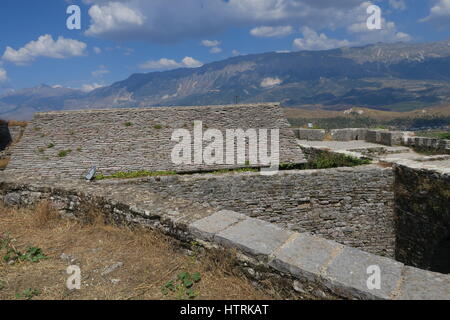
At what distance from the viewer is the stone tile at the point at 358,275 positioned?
245 cm

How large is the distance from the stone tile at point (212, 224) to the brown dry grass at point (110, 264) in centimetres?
24

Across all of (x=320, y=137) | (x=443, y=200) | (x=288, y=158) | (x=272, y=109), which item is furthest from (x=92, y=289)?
(x=320, y=137)

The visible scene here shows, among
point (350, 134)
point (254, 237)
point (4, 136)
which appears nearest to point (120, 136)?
point (4, 136)

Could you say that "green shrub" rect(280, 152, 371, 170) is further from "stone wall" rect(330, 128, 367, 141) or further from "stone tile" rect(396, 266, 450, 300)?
"stone tile" rect(396, 266, 450, 300)

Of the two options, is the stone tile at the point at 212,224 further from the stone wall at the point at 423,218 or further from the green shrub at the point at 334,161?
the green shrub at the point at 334,161

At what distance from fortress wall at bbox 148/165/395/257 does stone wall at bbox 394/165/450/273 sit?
19.1 inches

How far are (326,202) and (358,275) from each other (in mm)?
7496

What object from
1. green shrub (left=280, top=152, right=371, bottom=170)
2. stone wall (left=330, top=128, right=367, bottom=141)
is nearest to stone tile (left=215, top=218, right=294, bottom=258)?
green shrub (left=280, top=152, right=371, bottom=170)

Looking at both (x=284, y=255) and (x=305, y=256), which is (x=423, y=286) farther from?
(x=284, y=255)

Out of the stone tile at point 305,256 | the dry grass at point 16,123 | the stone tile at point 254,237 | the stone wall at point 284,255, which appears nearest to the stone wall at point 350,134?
the stone wall at point 284,255

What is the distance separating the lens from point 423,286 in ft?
8.33

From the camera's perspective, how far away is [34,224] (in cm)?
479

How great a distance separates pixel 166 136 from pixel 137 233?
43.5ft
